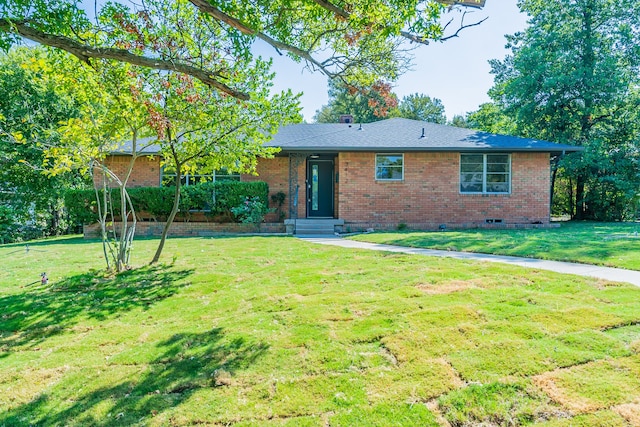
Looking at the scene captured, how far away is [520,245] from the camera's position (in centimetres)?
805

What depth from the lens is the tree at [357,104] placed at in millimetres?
6062

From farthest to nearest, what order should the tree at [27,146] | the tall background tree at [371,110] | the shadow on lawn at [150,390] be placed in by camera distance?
the tall background tree at [371,110] < the tree at [27,146] < the shadow on lawn at [150,390]

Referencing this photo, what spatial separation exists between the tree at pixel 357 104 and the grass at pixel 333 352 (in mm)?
2619

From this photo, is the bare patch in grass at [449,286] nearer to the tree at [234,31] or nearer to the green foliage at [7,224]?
the tree at [234,31]

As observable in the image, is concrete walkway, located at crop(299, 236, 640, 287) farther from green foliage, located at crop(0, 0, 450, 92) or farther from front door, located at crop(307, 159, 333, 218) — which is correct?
front door, located at crop(307, 159, 333, 218)

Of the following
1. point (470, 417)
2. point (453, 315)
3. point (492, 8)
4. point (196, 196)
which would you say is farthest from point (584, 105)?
point (470, 417)

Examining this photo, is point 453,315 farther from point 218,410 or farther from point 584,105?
point 584,105

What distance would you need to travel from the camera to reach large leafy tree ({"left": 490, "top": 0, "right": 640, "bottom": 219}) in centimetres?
1741

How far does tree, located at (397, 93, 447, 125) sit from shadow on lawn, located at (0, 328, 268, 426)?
3751 cm

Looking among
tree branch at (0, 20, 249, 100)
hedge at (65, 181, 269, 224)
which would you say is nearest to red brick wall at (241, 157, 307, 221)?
hedge at (65, 181, 269, 224)

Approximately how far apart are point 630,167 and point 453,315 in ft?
60.1

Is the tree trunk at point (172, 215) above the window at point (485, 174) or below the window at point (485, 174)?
below

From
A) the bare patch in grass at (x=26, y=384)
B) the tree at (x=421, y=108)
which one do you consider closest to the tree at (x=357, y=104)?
the tree at (x=421, y=108)

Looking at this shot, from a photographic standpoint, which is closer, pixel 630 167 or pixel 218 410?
pixel 218 410
